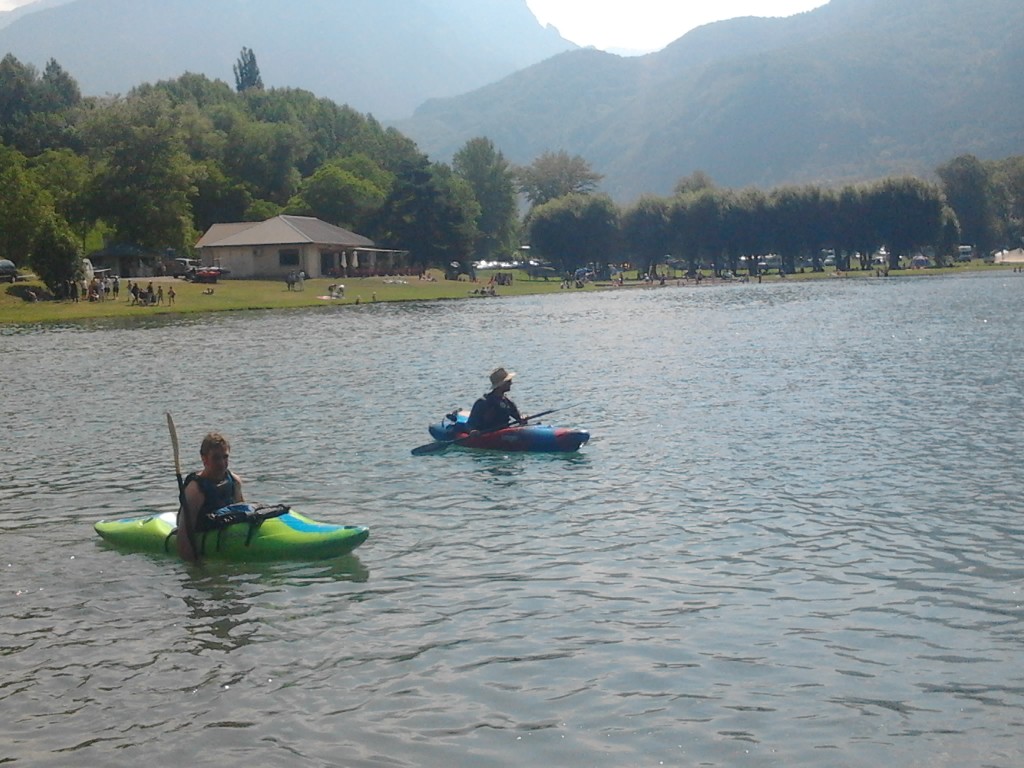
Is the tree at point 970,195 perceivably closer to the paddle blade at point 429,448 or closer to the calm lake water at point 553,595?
the calm lake water at point 553,595

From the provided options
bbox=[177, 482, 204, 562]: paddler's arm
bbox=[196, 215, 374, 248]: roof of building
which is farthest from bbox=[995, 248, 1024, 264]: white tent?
bbox=[177, 482, 204, 562]: paddler's arm

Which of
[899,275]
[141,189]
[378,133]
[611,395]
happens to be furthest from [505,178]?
[611,395]

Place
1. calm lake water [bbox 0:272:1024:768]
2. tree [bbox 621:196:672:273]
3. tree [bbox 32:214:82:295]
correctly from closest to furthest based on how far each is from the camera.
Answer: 1. calm lake water [bbox 0:272:1024:768]
2. tree [bbox 32:214:82:295]
3. tree [bbox 621:196:672:273]

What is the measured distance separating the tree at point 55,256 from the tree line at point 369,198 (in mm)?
4690

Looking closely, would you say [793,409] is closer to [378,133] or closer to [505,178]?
[505,178]

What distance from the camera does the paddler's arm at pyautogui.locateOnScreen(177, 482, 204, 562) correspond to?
15.2m

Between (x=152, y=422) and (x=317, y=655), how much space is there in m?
19.0

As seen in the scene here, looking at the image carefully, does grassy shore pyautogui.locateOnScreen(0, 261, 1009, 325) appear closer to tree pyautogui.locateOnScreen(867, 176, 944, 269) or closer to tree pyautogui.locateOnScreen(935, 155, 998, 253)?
tree pyautogui.locateOnScreen(867, 176, 944, 269)

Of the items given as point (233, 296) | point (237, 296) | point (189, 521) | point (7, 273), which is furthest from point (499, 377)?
point (7, 273)

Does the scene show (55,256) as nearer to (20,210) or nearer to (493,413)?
(20,210)

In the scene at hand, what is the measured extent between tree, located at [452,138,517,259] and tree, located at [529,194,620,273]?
1778 centimetres

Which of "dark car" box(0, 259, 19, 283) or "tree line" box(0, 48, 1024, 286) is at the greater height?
"tree line" box(0, 48, 1024, 286)

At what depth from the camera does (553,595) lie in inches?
536

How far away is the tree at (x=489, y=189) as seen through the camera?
596 feet
